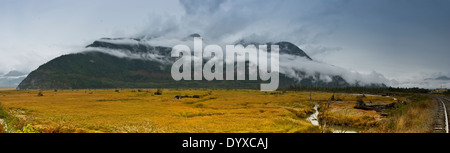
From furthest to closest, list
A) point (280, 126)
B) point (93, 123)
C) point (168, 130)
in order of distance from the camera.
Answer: point (280, 126) → point (93, 123) → point (168, 130)
